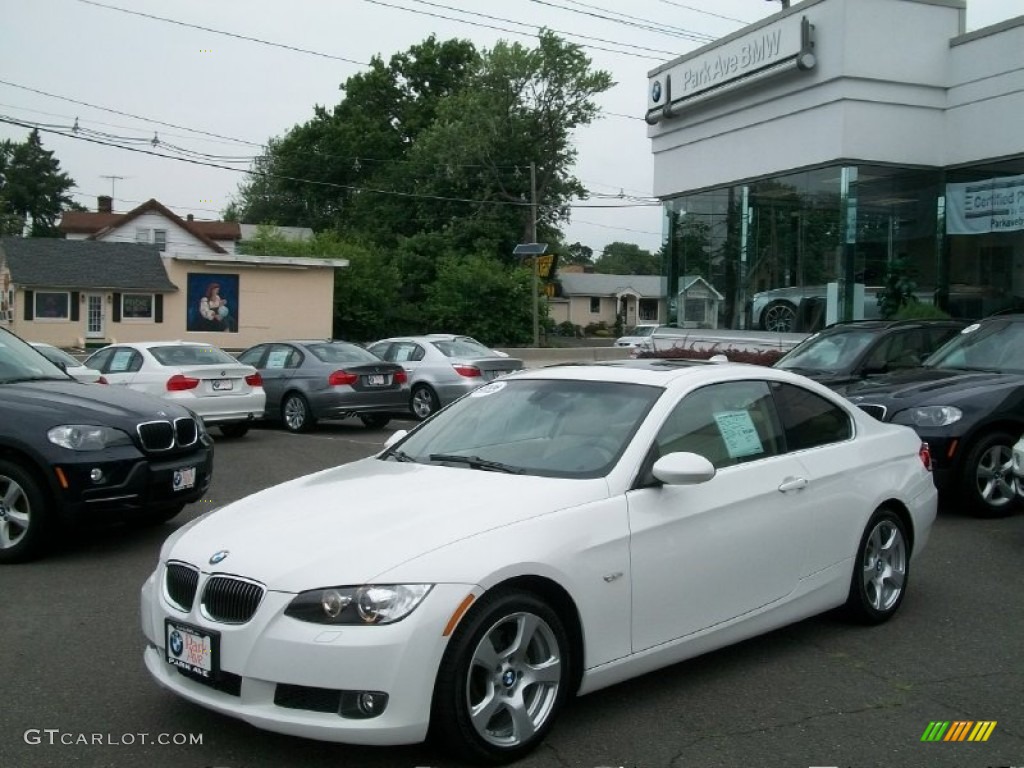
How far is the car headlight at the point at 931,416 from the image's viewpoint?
344 inches

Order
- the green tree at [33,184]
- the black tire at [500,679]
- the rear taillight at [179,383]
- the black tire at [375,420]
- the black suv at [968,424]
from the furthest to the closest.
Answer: the green tree at [33,184], the black tire at [375,420], the rear taillight at [179,383], the black suv at [968,424], the black tire at [500,679]

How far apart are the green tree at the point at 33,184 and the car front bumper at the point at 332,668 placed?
10293 centimetres

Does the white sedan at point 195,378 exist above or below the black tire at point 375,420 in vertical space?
above

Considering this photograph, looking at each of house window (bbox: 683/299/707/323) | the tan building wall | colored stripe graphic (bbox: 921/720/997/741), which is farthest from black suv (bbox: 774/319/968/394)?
the tan building wall

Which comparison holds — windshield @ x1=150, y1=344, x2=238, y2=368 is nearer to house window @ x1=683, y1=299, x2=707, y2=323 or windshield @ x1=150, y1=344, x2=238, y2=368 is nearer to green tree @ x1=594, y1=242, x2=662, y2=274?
house window @ x1=683, y1=299, x2=707, y2=323

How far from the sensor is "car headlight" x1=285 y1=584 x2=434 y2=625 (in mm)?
3633

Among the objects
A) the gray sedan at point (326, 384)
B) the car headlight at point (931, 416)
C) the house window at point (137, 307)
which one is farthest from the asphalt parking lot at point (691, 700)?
the house window at point (137, 307)

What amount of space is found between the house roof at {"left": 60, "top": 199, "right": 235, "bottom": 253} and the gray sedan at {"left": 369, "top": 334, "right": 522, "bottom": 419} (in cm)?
4088

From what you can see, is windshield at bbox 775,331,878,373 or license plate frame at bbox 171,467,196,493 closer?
license plate frame at bbox 171,467,196,493

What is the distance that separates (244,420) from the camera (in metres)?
15.1

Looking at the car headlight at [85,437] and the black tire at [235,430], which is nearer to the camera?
the car headlight at [85,437]

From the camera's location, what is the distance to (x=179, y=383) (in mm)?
14570

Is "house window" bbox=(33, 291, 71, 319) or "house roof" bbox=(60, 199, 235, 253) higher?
"house roof" bbox=(60, 199, 235, 253)

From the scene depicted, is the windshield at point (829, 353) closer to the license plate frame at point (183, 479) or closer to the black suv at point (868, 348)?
the black suv at point (868, 348)
